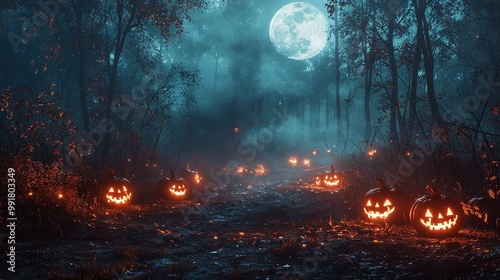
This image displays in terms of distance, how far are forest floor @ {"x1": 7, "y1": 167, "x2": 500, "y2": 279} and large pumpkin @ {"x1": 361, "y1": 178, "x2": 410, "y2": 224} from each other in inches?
15.1

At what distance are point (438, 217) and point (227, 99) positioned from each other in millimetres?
39800

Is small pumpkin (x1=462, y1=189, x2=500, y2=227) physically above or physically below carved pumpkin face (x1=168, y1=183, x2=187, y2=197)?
below

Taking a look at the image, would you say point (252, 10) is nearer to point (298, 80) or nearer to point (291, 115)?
point (298, 80)

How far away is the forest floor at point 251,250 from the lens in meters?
5.41

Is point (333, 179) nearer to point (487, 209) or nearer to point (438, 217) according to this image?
point (438, 217)

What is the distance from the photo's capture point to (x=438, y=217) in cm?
721

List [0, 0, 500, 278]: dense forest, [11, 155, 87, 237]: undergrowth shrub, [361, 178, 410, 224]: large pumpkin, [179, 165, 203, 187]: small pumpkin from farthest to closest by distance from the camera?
1. [179, 165, 203, 187]: small pumpkin
2. [0, 0, 500, 278]: dense forest
3. [361, 178, 410, 224]: large pumpkin
4. [11, 155, 87, 237]: undergrowth shrub

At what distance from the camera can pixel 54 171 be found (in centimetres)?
971

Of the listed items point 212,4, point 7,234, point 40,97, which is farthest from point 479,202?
point 212,4

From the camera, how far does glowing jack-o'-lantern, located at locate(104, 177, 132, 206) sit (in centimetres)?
1142

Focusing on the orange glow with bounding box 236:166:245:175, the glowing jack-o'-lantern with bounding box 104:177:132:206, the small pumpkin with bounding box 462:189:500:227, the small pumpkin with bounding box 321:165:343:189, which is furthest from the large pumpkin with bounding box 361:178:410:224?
the orange glow with bounding box 236:166:245:175

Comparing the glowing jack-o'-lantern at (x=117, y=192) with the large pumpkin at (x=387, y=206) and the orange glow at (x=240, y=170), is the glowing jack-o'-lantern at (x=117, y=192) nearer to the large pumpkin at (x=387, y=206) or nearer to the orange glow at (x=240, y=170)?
the large pumpkin at (x=387, y=206)

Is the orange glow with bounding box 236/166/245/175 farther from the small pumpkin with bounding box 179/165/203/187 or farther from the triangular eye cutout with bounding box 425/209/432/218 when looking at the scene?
the triangular eye cutout with bounding box 425/209/432/218

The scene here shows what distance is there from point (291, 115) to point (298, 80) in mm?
13124
